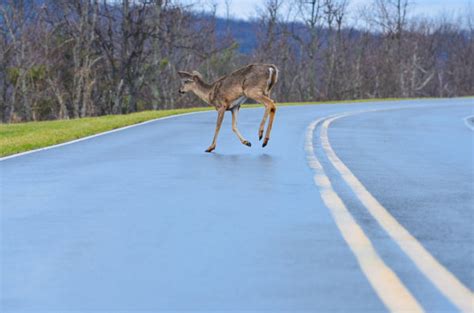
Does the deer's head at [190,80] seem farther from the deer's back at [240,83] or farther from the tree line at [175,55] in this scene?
the tree line at [175,55]

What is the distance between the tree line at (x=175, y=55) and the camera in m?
52.3

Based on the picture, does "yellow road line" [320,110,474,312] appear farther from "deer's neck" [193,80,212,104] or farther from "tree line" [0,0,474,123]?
"tree line" [0,0,474,123]

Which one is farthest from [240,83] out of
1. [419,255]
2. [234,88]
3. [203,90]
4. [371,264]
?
[371,264]

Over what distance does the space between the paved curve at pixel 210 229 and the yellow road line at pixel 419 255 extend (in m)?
0.07

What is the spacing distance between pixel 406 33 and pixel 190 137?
8184cm

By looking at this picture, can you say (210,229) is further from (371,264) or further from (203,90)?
(203,90)

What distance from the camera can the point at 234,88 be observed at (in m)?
17.4

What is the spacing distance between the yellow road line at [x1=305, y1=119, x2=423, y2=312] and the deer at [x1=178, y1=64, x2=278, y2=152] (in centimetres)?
630

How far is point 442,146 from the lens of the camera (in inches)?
781

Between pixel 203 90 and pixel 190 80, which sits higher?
pixel 190 80

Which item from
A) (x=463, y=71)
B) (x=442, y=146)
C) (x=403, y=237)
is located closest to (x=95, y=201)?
(x=403, y=237)

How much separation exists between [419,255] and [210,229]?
189 cm

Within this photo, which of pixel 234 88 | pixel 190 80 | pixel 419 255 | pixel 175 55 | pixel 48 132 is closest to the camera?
pixel 419 255

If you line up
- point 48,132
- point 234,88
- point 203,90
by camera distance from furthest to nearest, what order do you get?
1. point 48,132
2. point 203,90
3. point 234,88
